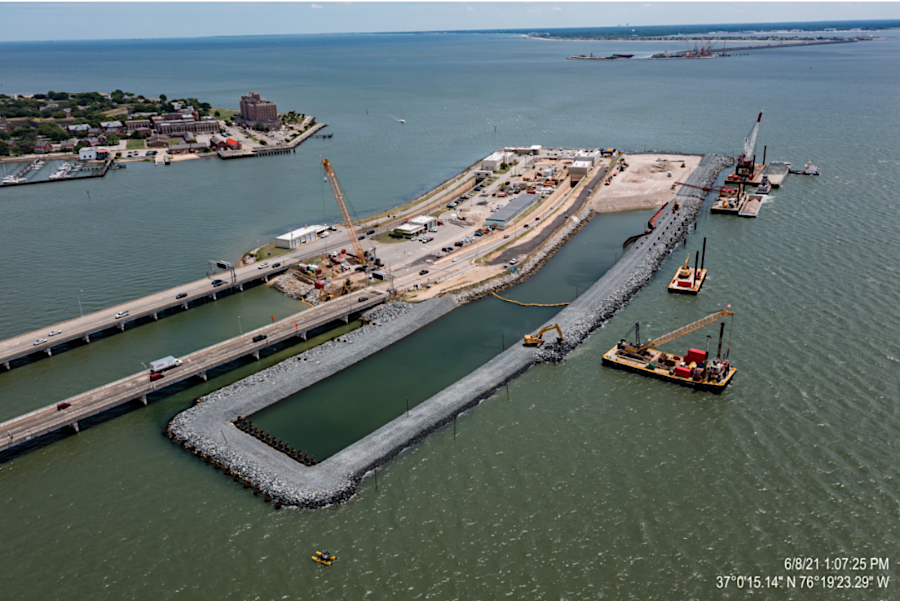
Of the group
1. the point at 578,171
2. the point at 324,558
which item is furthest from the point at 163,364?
the point at 578,171

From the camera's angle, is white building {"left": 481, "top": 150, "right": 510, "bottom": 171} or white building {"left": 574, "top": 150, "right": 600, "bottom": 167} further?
white building {"left": 574, "top": 150, "right": 600, "bottom": 167}

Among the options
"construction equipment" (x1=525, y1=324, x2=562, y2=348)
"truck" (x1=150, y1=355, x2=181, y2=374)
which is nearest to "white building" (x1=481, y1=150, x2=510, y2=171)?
"construction equipment" (x1=525, y1=324, x2=562, y2=348)

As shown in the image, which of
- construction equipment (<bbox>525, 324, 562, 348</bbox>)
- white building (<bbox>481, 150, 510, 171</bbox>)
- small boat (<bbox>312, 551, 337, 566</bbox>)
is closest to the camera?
small boat (<bbox>312, 551, 337, 566</bbox>)

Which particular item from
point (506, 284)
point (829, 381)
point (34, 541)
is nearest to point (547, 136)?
point (506, 284)

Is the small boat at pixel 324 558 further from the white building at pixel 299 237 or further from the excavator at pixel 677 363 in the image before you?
the white building at pixel 299 237

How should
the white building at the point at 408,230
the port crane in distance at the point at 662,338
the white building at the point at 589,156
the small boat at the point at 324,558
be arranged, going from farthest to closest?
1. the white building at the point at 589,156
2. the white building at the point at 408,230
3. the port crane in distance at the point at 662,338
4. the small boat at the point at 324,558

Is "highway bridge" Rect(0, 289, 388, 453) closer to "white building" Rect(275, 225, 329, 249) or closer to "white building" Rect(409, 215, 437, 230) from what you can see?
"white building" Rect(275, 225, 329, 249)

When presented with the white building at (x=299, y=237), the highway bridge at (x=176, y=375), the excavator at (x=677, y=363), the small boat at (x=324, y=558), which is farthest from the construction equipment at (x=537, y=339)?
the white building at (x=299, y=237)
